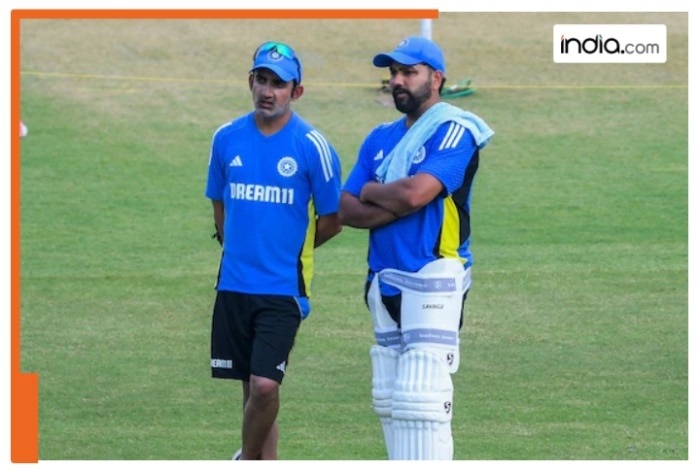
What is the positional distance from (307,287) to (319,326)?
378 centimetres

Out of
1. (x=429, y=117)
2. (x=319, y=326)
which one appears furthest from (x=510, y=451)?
(x=319, y=326)

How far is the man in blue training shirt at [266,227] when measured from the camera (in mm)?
7391

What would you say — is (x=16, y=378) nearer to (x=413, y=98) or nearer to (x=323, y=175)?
(x=323, y=175)

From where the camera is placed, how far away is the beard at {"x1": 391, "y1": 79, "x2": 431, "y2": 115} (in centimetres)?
707

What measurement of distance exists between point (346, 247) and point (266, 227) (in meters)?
6.43

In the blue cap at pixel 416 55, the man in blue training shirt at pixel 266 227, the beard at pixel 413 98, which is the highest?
the blue cap at pixel 416 55

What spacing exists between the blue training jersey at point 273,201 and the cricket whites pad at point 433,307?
653 mm

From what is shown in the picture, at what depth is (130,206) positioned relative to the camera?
15.2m

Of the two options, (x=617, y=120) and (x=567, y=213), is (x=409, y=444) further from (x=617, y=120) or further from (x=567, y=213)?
(x=617, y=120)

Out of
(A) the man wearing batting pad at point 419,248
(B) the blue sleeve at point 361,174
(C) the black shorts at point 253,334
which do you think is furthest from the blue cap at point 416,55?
(C) the black shorts at point 253,334

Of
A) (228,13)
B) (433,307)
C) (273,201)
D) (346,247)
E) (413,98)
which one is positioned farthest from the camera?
(346,247)

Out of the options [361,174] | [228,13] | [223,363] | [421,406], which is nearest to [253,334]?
[223,363]

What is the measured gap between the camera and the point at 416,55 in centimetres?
704

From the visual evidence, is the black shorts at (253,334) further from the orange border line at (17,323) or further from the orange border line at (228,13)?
the orange border line at (228,13)
